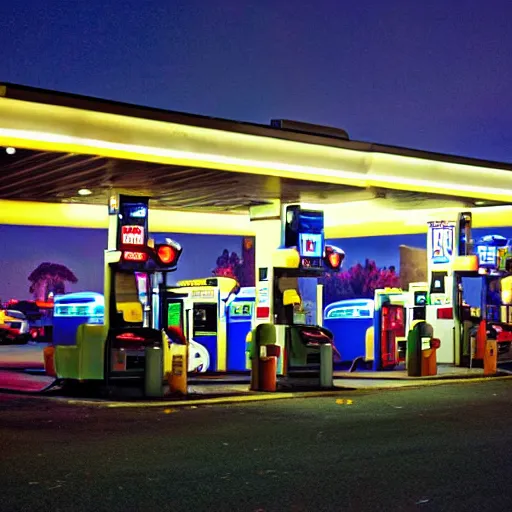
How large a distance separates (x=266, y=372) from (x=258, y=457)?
27.4 ft

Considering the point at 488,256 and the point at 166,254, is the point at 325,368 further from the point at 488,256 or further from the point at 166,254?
the point at 488,256

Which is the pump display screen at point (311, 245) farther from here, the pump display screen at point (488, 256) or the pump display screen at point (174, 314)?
the pump display screen at point (488, 256)

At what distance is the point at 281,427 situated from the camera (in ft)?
41.9

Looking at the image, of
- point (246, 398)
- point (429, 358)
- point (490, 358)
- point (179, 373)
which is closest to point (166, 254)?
point (179, 373)

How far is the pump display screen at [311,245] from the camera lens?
2067cm

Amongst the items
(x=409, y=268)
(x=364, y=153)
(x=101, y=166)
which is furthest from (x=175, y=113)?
(x=409, y=268)

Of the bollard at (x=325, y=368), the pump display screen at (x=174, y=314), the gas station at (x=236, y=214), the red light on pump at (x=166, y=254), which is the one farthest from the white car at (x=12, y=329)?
the bollard at (x=325, y=368)

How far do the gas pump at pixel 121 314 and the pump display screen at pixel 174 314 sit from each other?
124 inches

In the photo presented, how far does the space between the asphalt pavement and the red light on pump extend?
12.6 feet

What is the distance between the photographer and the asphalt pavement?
7.89 m

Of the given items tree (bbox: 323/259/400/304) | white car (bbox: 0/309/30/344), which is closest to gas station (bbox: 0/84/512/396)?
white car (bbox: 0/309/30/344)

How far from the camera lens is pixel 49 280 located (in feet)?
210

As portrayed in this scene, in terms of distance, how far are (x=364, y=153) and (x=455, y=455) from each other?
9.63 meters

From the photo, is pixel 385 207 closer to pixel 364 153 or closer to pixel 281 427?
pixel 364 153
